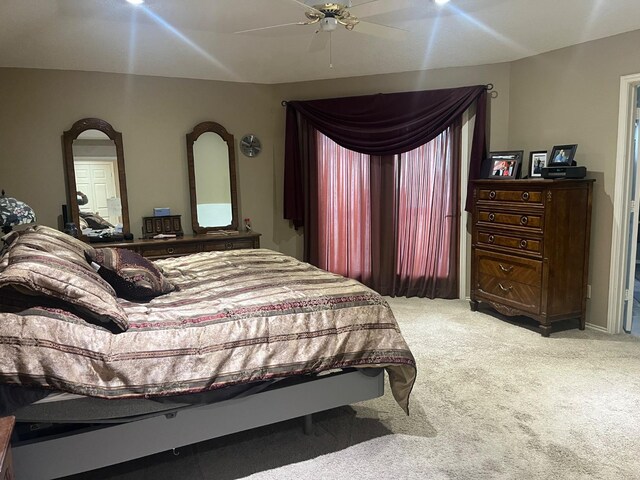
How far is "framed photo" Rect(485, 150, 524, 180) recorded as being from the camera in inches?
176

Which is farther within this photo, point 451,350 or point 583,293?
point 583,293

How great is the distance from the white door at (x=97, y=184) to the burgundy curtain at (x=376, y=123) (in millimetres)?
1823

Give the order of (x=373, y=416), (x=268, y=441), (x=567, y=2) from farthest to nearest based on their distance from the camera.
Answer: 1. (x=567, y=2)
2. (x=373, y=416)
3. (x=268, y=441)

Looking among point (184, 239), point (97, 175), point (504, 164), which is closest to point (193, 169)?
point (184, 239)

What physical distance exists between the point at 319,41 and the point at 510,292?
2.86 m

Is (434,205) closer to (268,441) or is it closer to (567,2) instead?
(567,2)

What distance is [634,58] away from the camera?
3693 millimetres

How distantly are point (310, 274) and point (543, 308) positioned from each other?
216cm

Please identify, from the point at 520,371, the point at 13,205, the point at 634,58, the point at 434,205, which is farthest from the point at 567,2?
the point at 13,205

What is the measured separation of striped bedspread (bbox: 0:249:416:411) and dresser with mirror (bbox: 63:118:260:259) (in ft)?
6.62

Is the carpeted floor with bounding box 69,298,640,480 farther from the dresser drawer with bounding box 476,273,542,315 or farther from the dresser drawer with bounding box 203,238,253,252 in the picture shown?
the dresser drawer with bounding box 203,238,253,252

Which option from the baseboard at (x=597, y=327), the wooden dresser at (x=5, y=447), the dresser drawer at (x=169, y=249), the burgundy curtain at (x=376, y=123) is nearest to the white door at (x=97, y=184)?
the dresser drawer at (x=169, y=249)

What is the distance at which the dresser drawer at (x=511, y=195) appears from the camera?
395 centimetres

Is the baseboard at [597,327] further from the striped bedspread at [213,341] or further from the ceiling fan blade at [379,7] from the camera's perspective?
the ceiling fan blade at [379,7]
